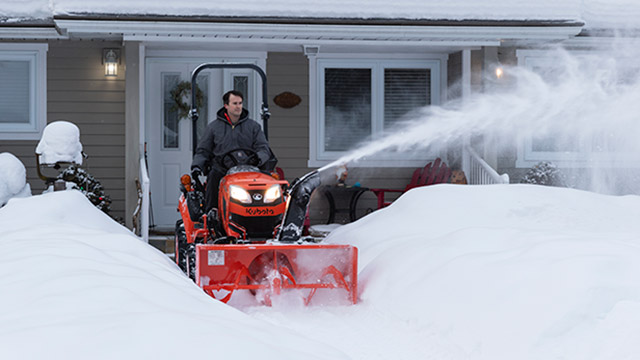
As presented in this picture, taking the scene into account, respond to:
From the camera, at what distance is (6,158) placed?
10031 mm

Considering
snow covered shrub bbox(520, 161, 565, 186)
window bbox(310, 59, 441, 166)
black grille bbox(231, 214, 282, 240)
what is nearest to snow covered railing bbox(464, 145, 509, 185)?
snow covered shrub bbox(520, 161, 565, 186)

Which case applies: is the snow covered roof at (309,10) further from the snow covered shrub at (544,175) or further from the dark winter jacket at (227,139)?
the dark winter jacket at (227,139)

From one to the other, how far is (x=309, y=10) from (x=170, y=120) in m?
2.98

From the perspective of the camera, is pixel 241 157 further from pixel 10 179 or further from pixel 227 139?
pixel 10 179

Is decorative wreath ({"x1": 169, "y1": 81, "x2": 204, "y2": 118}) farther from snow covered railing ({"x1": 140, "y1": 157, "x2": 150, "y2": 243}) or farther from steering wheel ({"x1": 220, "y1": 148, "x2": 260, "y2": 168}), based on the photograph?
steering wheel ({"x1": 220, "y1": 148, "x2": 260, "y2": 168})

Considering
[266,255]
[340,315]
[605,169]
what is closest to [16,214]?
[266,255]

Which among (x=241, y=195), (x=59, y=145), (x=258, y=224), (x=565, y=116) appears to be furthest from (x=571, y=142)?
(x=59, y=145)

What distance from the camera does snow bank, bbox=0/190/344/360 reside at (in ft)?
8.45

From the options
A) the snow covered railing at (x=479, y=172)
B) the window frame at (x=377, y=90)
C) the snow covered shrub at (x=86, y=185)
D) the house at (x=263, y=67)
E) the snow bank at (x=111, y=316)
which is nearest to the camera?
the snow bank at (x=111, y=316)

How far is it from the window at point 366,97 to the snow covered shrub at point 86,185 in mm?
3369

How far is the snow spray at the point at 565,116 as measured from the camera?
1198 cm

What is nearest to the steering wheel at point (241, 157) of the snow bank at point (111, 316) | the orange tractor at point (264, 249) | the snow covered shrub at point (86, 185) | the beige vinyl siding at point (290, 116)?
the orange tractor at point (264, 249)

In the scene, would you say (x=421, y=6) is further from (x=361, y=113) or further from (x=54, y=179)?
(x=54, y=179)

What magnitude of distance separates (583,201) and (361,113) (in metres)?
4.51
